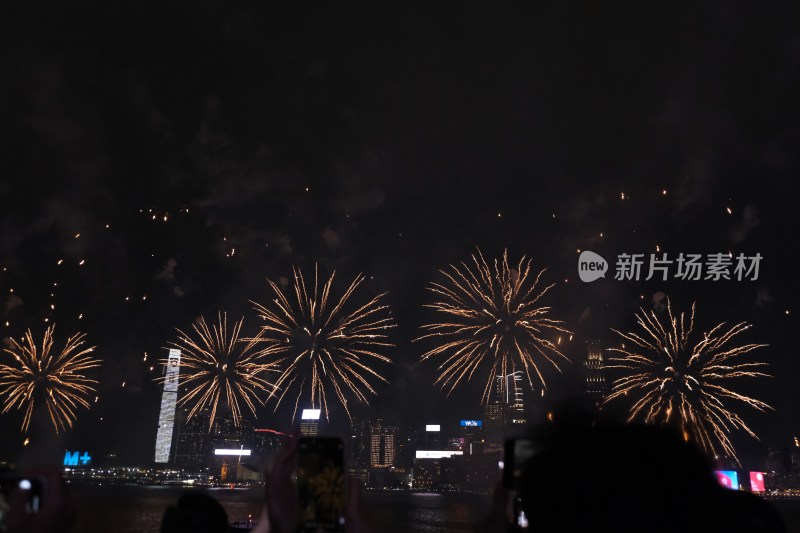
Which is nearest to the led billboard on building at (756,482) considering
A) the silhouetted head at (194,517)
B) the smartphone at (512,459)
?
the silhouetted head at (194,517)

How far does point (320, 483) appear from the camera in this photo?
16.7 feet

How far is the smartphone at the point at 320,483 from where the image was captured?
4840 mm

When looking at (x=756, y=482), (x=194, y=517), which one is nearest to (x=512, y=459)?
(x=194, y=517)

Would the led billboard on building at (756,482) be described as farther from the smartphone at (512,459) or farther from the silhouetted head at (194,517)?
the smartphone at (512,459)

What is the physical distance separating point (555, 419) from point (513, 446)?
1943 mm

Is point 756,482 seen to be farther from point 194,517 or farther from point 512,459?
point 512,459

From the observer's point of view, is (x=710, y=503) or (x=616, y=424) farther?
(x=616, y=424)

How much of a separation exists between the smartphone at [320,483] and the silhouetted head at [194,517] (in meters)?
2.03

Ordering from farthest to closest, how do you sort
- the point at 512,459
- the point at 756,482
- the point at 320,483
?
1. the point at 756,482
2. the point at 320,483
3. the point at 512,459

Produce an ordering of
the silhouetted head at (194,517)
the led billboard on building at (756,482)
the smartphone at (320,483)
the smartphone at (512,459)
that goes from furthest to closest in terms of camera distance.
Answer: the led billboard on building at (756,482), the silhouetted head at (194,517), the smartphone at (320,483), the smartphone at (512,459)

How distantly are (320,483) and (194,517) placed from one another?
217cm

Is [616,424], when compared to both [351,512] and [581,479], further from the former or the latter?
[351,512]

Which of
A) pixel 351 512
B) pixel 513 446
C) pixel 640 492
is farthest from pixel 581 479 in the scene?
pixel 351 512

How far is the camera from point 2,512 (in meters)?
3.25
